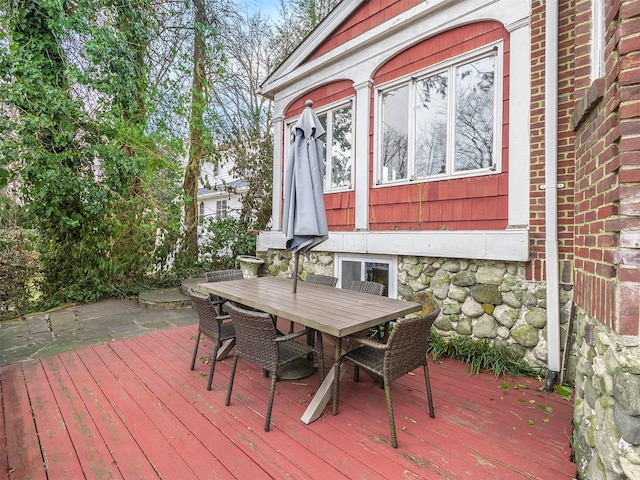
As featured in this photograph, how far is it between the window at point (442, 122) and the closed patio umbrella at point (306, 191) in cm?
165

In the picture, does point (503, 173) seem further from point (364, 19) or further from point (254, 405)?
point (254, 405)

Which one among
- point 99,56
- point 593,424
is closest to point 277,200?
point 99,56

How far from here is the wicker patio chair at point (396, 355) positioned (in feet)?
7.46

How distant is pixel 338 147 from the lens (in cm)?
541

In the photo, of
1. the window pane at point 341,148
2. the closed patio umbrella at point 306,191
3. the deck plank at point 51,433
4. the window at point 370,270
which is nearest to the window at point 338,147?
A: the window pane at point 341,148

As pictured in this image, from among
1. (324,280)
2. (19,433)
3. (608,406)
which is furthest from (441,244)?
(19,433)

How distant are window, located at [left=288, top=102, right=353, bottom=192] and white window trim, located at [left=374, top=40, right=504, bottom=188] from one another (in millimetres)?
529

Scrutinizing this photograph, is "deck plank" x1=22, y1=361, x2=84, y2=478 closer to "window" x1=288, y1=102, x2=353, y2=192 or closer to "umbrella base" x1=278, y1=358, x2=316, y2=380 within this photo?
"umbrella base" x1=278, y1=358, x2=316, y2=380

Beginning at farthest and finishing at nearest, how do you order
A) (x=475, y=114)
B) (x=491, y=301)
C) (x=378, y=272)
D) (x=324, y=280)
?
1. (x=378, y=272)
2. (x=324, y=280)
3. (x=475, y=114)
4. (x=491, y=301)

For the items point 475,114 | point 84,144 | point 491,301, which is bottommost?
point 491,301

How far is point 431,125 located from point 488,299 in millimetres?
2189

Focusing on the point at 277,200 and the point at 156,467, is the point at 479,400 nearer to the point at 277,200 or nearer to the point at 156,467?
the point at 156,467

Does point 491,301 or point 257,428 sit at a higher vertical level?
point 491,301

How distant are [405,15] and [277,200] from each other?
136 inches
